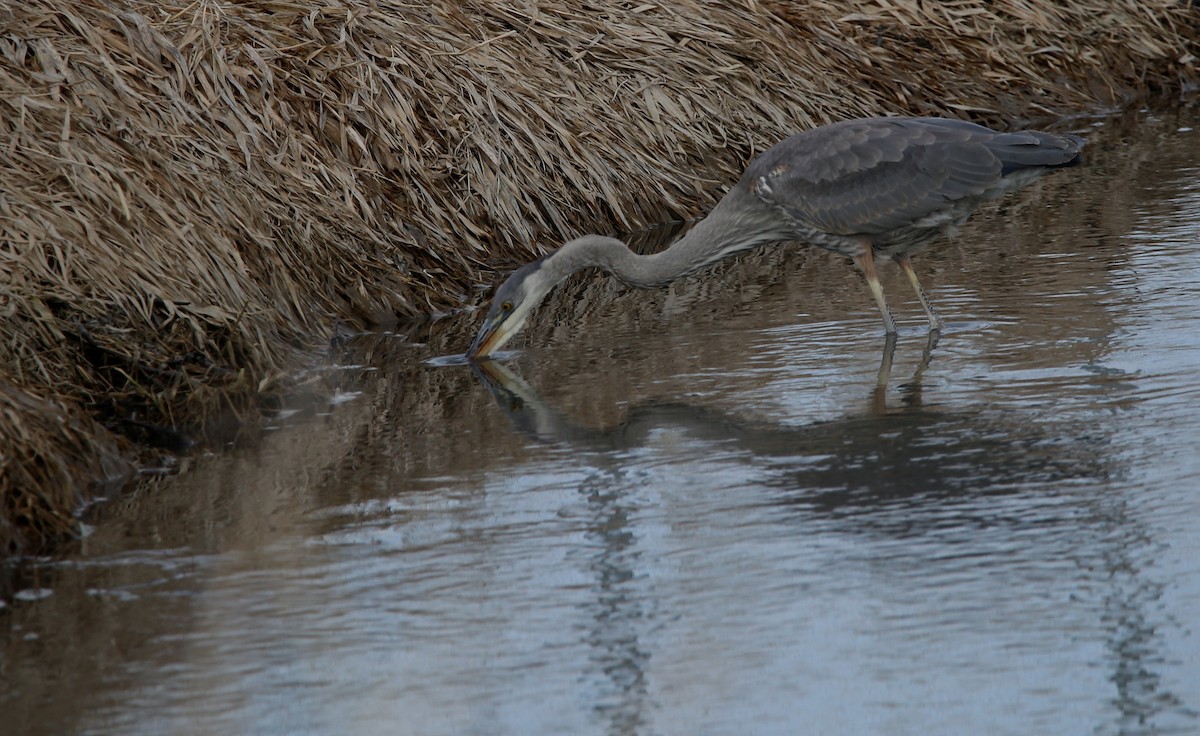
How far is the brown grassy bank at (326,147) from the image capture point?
7137 millimetres

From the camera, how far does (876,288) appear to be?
8.14m

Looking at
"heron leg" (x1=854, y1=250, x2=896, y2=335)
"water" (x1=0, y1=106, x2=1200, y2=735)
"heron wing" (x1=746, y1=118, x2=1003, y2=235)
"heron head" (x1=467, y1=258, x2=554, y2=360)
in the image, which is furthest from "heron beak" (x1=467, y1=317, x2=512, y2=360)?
"heron leg" (x1=854, y1=250, x2=896, y2=335)

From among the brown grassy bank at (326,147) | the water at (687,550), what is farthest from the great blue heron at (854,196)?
the brown grassy bank at (326,147)

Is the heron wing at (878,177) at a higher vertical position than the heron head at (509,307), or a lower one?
higher

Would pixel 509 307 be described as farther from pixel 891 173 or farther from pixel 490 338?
pixel 891 173

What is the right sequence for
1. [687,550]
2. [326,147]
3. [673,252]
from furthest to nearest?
[326,147] < [673,252] < [687,550]

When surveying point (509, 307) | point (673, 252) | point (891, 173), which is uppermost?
point (891, 173)

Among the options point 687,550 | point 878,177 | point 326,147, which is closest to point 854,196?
point 878,177

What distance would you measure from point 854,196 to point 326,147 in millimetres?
3409

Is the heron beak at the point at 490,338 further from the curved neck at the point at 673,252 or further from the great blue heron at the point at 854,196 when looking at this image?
the curved neck at the point at 673,252

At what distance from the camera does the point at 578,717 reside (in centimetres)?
429

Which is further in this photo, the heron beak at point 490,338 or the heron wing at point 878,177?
the heron beak at point 490,338

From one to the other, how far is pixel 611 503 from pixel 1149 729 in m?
2.38

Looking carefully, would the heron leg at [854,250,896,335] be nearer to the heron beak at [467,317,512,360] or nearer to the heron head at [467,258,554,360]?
the heron head at [467,258,554,360]
